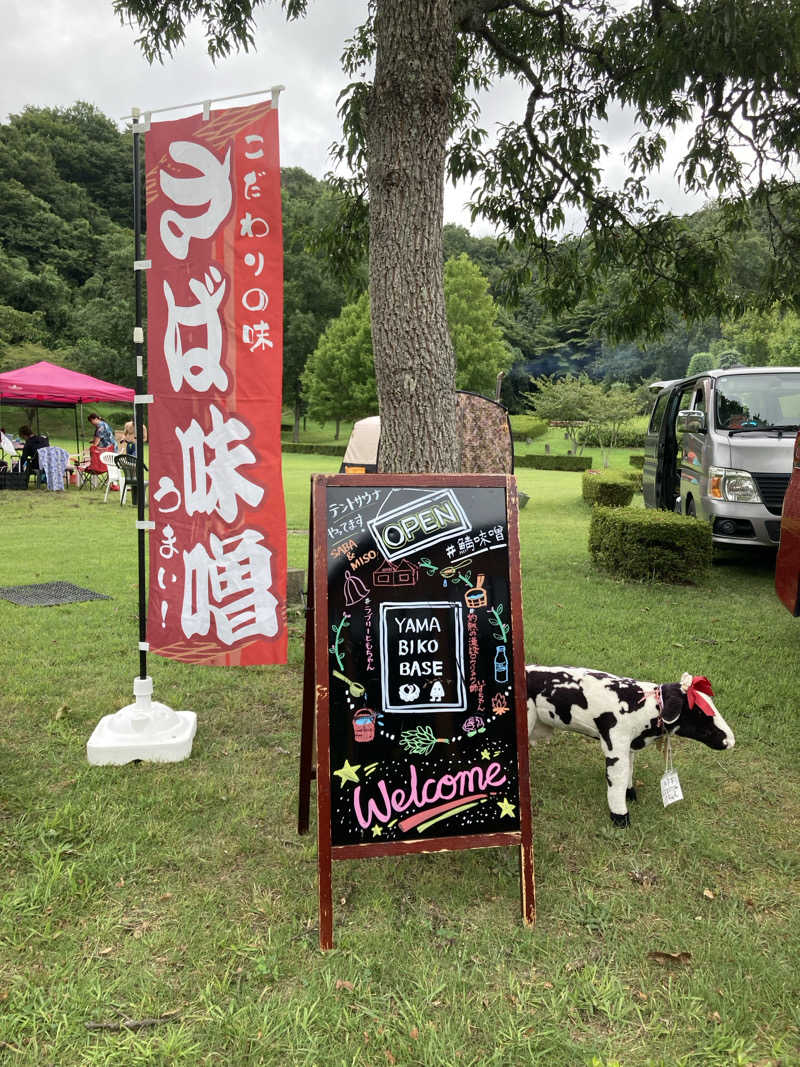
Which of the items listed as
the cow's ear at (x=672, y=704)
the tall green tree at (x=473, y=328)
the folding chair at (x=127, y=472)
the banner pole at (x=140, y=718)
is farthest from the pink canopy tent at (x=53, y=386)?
the tall green tree at (x=473, y=328)

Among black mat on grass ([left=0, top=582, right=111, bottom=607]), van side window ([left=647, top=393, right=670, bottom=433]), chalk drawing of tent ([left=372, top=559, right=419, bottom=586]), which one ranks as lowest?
black mat on grass ([left=0, top=582, right=111, bottom=607])

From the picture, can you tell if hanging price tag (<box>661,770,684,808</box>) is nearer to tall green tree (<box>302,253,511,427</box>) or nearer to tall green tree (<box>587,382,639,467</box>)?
tall green tree (<box>587,382,639,467</box>)

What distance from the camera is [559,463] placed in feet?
94.5

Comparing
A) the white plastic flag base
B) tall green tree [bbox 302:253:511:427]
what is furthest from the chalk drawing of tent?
tall green tree [bbox 302:253:511:427]

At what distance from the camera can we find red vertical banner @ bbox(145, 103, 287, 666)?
3.19 m

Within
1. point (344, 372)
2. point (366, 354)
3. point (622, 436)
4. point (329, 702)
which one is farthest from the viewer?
point (344, 372)

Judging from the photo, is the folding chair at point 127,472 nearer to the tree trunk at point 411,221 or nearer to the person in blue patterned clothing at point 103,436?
the person in blue patterned clothing at point 103,436

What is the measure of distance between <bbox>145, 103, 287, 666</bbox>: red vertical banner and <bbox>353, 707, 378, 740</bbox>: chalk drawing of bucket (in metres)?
1.08

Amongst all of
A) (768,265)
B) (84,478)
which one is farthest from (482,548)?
(84,478)

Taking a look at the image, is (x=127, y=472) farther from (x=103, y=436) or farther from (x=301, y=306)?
(x=301, y=306)

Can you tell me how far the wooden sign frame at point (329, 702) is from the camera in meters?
2.31

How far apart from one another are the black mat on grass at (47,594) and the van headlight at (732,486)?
19.5 feet

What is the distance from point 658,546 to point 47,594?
587 cm

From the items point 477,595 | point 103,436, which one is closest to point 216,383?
point 477,595
